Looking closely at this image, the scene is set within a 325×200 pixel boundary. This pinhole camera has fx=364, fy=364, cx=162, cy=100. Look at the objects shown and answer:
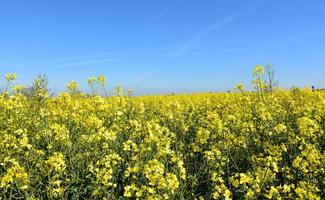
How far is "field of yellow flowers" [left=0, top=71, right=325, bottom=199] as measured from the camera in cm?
364

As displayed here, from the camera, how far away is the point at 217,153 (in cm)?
470

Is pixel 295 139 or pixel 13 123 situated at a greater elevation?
pixel 13 123

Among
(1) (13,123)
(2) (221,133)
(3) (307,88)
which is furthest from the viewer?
(3) (307,88)

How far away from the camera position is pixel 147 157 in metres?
4.33

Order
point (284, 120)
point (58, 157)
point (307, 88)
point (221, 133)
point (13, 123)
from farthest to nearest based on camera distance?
point (307, 88) < point (284, 120) < point (13, 123) < point (221, 133) < point (58, 157)

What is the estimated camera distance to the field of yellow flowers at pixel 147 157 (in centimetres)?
364

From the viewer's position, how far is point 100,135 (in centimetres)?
465

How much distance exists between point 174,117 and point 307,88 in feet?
18.8

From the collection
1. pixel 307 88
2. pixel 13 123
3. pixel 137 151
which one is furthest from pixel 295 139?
pixel 307 88

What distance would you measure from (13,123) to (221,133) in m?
3.40

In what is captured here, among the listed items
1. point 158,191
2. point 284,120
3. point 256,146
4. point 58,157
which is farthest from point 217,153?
point 284,120

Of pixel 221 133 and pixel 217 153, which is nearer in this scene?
pixel 217 153

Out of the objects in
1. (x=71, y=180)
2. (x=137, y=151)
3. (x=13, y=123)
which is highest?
(x=13, y=123)

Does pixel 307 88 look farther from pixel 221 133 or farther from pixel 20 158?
pixel 20 158
